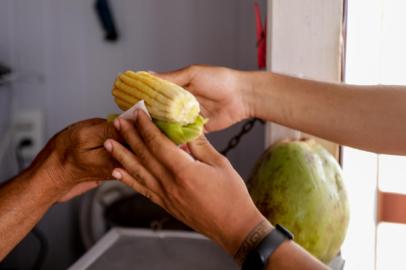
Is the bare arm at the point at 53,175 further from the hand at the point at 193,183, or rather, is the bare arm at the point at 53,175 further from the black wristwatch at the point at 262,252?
the black wristwatch at the point at 262,252

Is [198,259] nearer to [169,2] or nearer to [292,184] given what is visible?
[292,184]

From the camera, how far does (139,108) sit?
87cm

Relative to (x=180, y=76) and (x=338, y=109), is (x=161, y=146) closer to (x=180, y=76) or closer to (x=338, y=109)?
(x=180, y=76)

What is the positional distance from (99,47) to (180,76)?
45.3 inches

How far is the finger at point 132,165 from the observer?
0.81 metres

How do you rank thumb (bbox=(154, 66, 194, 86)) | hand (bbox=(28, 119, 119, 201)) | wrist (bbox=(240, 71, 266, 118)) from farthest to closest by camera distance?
wrist (bbox=(240, 71, 266, 118)) → thumb (bbox=(154, 66, 194, 86)) → hand (bbox=(28, 119, 119, 201))

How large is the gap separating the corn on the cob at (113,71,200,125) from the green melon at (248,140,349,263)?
38 cm

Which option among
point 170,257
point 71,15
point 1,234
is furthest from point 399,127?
point 71,15

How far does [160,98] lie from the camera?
2.90ft

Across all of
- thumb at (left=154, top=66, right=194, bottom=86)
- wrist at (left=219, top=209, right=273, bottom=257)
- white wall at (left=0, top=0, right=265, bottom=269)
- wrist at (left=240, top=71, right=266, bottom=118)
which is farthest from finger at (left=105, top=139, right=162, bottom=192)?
white wall at (left=0, top=0, right=265, bottom=269)

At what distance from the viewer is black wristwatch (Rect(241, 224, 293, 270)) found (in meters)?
0.73

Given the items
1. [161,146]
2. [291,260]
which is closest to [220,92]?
[161,146]

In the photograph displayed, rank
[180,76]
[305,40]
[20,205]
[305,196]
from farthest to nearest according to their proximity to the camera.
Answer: [305,40] < [305,196] < [180,76] < [20,205]

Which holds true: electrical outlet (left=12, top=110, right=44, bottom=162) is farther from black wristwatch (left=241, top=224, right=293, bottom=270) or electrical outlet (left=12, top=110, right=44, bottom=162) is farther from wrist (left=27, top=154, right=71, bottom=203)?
black wristwatch (left=241, top=224, right=293, bottom=270)
